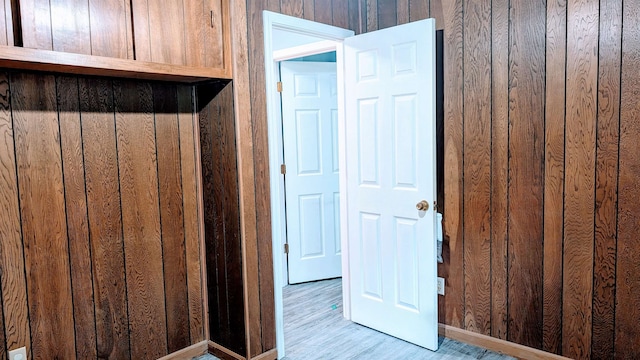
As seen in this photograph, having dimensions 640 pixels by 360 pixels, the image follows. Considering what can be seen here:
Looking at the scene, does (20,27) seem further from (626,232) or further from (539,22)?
(626,232)

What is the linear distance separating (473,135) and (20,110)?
2.37 m

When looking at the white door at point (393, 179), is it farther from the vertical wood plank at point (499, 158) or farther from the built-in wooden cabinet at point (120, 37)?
the built-in wooden cabinet at point (120, 37)

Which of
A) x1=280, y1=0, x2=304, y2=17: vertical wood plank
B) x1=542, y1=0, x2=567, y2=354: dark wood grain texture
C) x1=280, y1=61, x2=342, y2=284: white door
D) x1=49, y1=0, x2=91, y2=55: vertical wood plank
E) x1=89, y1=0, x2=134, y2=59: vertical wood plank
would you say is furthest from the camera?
x1=280, y1=61, x2=342, y2=284: white door

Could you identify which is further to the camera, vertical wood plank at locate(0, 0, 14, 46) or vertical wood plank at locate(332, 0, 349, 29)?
vertical wood plank at locate(332, 0, 349, 29)

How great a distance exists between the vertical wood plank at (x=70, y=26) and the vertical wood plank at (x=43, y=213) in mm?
320

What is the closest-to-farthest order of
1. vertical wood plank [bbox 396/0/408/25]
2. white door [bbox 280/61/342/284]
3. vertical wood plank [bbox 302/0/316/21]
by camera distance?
vertical wood plank [bbox 302/0/316/21]
vertical wood plank [bbox 396/0/408/25]
white door [bbox 280/61/342/284]

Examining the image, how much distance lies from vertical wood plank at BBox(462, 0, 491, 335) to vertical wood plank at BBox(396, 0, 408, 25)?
391mm

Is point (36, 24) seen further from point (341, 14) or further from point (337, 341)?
point (337, 341)

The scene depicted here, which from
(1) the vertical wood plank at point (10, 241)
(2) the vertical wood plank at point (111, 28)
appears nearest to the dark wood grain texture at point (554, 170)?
(2) the vertical wood plank at point (111, 28)

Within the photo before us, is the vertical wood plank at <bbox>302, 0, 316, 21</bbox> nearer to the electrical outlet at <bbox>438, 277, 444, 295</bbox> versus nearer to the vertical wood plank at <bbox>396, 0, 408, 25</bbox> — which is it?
the vertical wood plank at <bbox>396, 0, 408, 25</bbox>

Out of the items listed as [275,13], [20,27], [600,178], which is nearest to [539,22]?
[600,178]

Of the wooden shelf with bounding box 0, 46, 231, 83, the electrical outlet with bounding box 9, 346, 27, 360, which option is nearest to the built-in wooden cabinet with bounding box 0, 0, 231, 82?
the wooden shelf with bounding box 0, 46, 231, 83

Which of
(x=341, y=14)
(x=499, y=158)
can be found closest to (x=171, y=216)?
(x=341, y=14)

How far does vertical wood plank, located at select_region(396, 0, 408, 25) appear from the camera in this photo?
2.95 m
